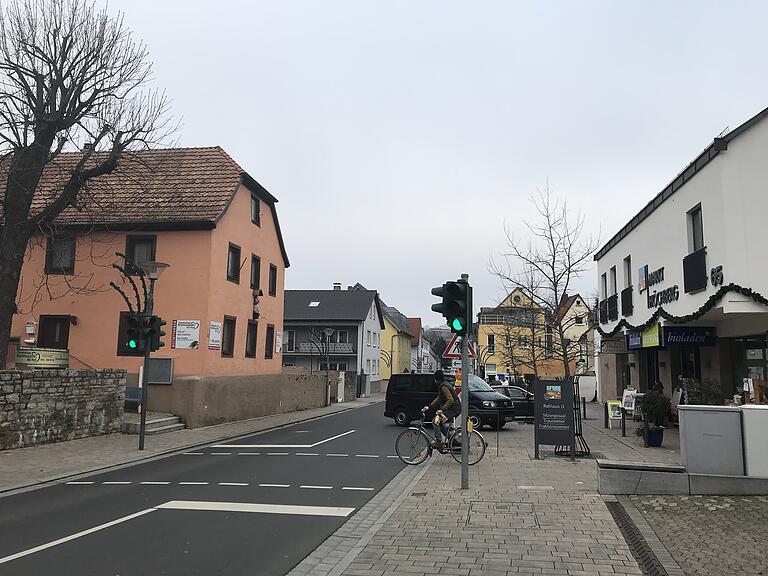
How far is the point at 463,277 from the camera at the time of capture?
10.8 m

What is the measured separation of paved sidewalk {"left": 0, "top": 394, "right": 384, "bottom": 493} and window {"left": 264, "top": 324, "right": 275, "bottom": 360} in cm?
724

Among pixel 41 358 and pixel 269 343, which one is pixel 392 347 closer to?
pixel 269 343

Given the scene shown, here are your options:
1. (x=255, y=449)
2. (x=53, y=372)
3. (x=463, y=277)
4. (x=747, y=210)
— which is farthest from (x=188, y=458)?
(x=747, y=210)

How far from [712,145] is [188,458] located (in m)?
13.4

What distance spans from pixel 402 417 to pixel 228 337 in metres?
7.12

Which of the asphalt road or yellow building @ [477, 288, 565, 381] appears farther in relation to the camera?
yellow building @ [477, 288, 565, 381]

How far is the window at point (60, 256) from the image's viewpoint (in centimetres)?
2214

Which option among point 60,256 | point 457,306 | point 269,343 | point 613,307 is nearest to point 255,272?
point 269,343

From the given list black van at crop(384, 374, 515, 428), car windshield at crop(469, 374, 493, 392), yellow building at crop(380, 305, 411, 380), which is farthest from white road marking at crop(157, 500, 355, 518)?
yellow building at crop(380, 305, 411, 380)

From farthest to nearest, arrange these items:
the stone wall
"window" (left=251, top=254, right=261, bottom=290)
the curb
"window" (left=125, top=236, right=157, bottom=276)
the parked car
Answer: "window" (left=251, top=254, right=261, bottom=290), the parked car, "window" (left=125, top=236, right=157, bottom=276), the stone wall, the curb

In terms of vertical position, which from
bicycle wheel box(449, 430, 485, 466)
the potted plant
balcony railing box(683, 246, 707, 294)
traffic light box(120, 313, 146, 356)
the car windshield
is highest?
balcony railing box(683, 246, 707, 294)

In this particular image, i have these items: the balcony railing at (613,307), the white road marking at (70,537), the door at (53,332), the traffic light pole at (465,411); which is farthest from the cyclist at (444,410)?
the door at (53,332)

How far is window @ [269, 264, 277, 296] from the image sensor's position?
93.5 feet

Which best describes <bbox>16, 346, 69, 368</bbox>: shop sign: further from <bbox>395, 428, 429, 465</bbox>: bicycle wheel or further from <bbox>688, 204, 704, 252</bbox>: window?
<bbox>688, 204, 704, 252</bbox>: window
